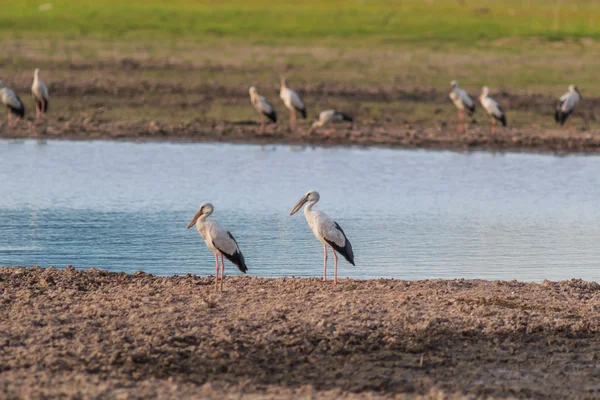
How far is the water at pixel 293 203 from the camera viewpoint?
11656 mm

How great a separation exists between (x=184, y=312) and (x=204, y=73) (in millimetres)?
19657

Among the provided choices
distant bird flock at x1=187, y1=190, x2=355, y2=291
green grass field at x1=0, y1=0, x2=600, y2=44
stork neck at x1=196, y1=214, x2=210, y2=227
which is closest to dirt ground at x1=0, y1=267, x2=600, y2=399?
distant bird flock at x1=187, y1=190, x2=355, y2=291

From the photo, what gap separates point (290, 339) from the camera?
8.09 m

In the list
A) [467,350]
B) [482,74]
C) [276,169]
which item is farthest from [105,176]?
[482,74]

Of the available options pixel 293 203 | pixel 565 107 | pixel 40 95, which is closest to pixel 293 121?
pixel 40 95

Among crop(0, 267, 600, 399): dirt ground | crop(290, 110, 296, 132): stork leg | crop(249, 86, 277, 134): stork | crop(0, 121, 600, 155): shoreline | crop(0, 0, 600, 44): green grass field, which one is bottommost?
crop(0, 267, 600, 399): dirt ground

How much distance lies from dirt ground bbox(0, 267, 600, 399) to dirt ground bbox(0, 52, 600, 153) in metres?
11.4

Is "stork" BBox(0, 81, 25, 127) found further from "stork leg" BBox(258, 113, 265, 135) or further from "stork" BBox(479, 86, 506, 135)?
"stork" BBox(479, 86, 506, 135)

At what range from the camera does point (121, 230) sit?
42.6 ft

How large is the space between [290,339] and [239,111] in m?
16.3

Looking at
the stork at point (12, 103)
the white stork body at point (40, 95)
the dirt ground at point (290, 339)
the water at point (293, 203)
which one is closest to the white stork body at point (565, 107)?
the water at point (293, 203)

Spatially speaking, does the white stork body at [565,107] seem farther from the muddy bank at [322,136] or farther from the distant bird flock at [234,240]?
the distant bird flock at [234,240]

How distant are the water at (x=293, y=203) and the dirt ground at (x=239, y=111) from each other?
0.90 m

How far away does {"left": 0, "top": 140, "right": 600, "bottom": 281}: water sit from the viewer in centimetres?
1166
